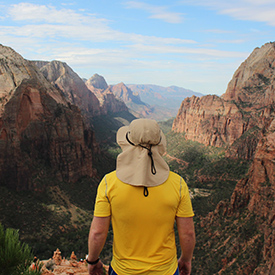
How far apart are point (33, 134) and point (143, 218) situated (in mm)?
36645

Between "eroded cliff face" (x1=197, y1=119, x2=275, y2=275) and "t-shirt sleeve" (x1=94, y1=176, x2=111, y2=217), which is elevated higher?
"t-shirt sleeve" (x1=94, y1=176, x2=111, y2=217)

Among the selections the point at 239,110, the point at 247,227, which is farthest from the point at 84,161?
the point at 239,110

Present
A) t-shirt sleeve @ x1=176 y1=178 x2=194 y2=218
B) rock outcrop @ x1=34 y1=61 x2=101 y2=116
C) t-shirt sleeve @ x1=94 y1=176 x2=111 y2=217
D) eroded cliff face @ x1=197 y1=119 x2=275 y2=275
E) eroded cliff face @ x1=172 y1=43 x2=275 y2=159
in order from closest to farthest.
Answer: t-shirt sleeve @ x1=94 y1=176 x2=111 y2=217 → t-shirt sleeve @ x1=176 y1=178 x2=194 y2=218 → eroded cliff face @ x1=197 y1=119 x2=275 y2=275 → eroded cliff face @ x1=172 y1=43 x2=275 y2=159 → rock outcrop @ x1=34 y1=61 x2=101 y2=116

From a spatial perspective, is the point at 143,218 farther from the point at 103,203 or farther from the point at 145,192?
the point at 103,203

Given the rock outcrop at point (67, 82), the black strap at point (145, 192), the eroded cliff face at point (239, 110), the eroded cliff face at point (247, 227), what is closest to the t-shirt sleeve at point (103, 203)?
the black strap at point (145, 192)

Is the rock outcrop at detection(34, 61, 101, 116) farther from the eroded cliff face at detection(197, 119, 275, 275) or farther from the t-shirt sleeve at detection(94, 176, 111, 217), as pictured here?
the t-shirt sleeve at detection(94, 176, 111, 217)

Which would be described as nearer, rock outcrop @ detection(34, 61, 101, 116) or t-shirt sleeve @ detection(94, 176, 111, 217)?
t-shirt sleeve @ detection(94, 176, 111, 217)

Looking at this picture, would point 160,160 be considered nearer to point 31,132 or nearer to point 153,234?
point 153,234

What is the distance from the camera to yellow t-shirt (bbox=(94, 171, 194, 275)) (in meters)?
3.77

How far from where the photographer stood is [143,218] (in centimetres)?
379

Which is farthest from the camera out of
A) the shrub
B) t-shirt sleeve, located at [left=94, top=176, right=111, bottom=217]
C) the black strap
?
the shrub

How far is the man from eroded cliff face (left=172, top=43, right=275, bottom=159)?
53.4 meters

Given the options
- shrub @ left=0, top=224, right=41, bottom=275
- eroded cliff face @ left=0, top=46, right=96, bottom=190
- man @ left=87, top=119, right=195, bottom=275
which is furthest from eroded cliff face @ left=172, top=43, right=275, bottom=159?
man @ left=87, top=119, right=195, bottom=275

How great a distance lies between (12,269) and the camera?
5.45 metres
